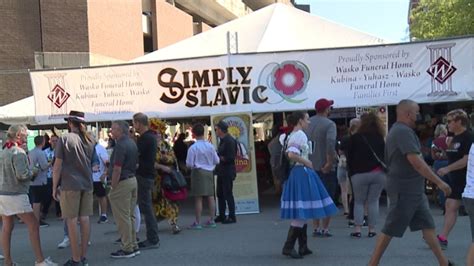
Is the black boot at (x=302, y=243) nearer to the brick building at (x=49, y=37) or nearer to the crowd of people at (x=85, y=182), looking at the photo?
the crowd of people at (x=85, y=182)

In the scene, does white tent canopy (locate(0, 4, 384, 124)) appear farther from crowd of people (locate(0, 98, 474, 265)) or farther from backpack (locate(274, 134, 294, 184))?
backpack (locate(274, 134, 294, 184))

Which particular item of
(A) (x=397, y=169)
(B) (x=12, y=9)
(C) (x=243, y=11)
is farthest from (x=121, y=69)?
(C) (x=243, y=11)

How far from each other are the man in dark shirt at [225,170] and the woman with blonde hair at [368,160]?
261 centimetres

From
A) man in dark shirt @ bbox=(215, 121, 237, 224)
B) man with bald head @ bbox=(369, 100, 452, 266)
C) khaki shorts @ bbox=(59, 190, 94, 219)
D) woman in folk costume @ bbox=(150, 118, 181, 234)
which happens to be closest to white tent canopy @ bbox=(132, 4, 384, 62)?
man in dark shirt @ bbox=(215, 121, 237, 224)

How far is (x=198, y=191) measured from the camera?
9789 mm

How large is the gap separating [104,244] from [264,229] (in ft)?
8.35

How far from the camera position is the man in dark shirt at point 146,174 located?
8023mm

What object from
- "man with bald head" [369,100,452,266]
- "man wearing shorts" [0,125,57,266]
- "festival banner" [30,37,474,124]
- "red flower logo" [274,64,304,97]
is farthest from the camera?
"red flower logo" [274,64,304,97]

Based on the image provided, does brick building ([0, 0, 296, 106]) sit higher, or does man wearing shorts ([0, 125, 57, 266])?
brick building ([0, 0, 296, 106])

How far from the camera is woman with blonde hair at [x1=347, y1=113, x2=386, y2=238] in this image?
7.97 metres

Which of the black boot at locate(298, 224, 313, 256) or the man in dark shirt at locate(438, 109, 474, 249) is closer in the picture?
the man in dark shirt at locate(438, 109, 474, 249)

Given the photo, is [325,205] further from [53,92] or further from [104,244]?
[53,92]

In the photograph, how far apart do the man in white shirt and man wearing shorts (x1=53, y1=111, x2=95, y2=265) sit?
307 centimetres

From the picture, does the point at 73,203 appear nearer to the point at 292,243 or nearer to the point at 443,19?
the point at 292,243
